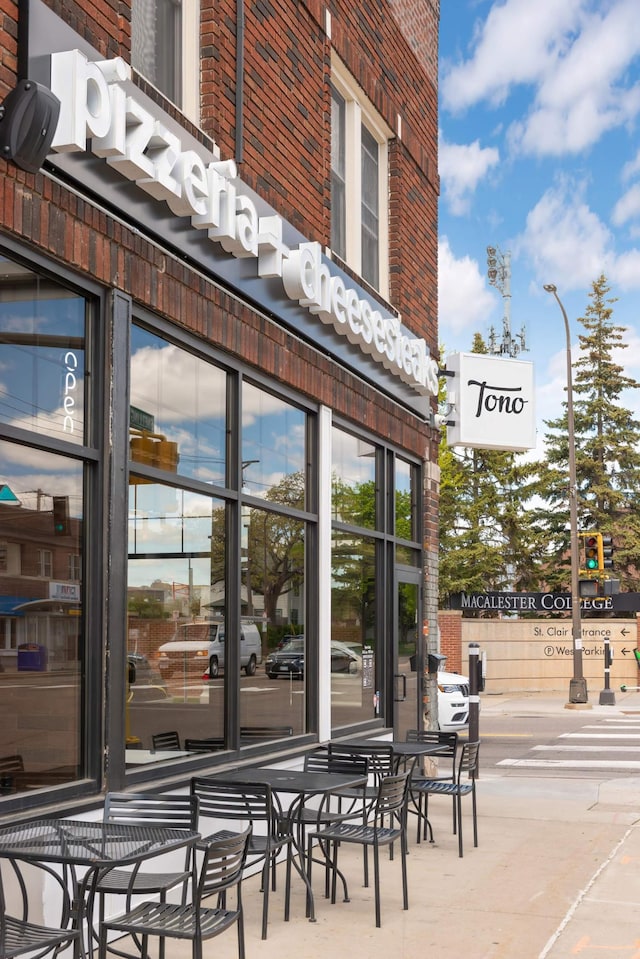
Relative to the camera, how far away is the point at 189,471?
807 cm

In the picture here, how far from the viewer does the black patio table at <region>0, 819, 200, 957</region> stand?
5.03 metres

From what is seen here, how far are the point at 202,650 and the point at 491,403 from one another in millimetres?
7088

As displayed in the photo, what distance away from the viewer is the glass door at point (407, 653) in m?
12.6

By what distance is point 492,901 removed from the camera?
758cm

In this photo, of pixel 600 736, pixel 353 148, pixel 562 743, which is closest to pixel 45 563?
pixel 353 148

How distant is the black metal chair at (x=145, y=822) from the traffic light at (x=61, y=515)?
153 cm

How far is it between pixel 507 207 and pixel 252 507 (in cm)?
7335

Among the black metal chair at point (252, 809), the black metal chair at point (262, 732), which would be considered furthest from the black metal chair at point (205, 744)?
the black metal chair at point (252, 809)

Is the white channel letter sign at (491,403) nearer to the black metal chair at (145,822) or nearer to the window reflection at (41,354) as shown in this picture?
the window reflection at (41,354)

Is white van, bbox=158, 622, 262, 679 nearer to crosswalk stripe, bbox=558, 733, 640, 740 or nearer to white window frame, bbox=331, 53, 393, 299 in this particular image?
white window frame, bbox=331, 53, 393, 299

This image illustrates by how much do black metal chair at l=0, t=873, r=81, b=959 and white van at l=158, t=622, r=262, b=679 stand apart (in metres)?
2.82

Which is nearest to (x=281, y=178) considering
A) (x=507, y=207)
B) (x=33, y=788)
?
(x=33, y=788)

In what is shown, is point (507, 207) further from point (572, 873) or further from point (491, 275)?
point (572, 873)

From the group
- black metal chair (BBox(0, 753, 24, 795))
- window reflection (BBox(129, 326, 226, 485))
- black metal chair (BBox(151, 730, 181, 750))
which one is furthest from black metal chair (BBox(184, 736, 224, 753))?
black metal chair (BBox(0, 753, 24, 795))
